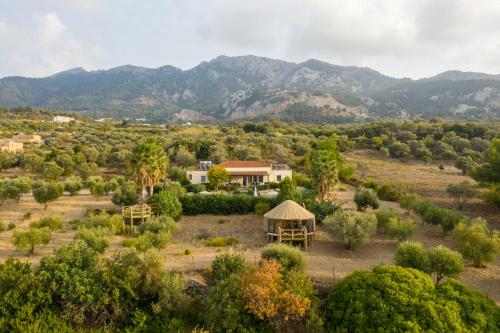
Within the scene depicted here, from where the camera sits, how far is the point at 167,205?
2595cm

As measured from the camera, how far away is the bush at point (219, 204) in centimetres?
2786

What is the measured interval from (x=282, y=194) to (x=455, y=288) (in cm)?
1503

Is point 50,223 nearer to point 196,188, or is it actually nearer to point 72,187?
point 72,187

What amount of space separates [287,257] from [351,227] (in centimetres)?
600

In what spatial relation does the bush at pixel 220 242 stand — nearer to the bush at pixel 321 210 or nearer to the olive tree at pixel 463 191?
the bush at pixel 321 210

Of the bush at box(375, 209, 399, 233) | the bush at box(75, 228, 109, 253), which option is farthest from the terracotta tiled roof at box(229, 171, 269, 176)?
the bush at box(75, 228, 109, 253)

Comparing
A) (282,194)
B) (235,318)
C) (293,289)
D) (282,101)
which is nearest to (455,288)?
(293,289)

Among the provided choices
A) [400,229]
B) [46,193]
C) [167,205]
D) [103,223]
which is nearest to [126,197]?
[167,205]

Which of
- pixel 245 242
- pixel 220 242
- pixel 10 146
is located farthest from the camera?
pixel 10 146

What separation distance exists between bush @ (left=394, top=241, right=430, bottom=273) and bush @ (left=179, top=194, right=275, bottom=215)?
43.1 ft

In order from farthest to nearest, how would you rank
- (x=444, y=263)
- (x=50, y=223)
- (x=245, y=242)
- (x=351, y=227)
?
(x=50, y=223) < (x=245, y=242) < (x=351, y=227) < (x=444, y=263)

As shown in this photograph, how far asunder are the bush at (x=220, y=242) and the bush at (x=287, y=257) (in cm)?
570

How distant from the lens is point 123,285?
13414 mm

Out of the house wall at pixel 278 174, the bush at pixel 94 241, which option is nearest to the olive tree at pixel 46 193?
the bush at pixel 94 241
